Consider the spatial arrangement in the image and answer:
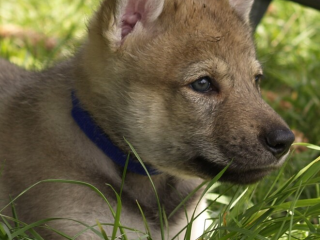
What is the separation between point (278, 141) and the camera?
2.84 metres

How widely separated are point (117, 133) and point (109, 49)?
0.42m

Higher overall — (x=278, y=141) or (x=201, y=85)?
(x=201, y=85)

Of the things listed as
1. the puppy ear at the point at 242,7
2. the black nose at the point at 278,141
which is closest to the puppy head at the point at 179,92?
the black nose at the point at 278,141

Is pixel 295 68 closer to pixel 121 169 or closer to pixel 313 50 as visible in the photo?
pixel 313 50

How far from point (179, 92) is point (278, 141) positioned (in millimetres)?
528

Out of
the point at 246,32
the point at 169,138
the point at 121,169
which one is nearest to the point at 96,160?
the point at 121,169

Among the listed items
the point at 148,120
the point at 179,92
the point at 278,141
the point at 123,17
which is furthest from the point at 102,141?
the point at 278,141

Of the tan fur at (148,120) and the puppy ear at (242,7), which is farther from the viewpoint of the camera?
the puppy ear at (242,7)

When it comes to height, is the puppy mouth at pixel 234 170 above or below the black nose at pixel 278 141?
below

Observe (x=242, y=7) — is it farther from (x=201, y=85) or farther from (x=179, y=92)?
(x=179, y=92)

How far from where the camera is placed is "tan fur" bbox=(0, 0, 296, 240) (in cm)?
296

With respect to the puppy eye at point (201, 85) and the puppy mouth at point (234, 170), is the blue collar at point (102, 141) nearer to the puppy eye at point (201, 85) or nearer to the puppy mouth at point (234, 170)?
the puppy mouth at point (234, 170)

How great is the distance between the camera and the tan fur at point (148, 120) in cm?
296

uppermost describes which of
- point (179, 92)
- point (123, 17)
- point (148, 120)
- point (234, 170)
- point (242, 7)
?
point (242, 7)
